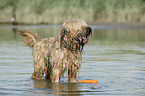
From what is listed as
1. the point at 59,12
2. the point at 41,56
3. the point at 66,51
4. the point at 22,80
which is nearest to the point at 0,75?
the point at 22,80

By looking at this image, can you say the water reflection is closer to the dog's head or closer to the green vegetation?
the dog's head

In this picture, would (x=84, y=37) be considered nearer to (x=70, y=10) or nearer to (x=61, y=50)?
(x=61, y=50)

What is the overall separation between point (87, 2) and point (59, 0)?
5.95m

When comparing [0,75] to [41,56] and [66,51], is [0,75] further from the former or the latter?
[66,51]

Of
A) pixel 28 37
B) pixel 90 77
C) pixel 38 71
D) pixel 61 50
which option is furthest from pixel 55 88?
pixel 90 77

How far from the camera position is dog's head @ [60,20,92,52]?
1119 centimetres

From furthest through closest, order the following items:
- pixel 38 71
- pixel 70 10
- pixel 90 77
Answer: pixel 70 10
pixel 90 77
pixel 38 71

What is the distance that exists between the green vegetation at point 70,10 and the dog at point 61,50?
56.9 m

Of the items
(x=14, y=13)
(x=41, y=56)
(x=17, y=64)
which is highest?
(x=41, y=56)

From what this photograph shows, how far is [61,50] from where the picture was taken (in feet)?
38.9

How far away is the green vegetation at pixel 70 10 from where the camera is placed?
72.2 m

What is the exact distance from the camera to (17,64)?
17.0 metres

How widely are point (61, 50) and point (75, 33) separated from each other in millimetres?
787

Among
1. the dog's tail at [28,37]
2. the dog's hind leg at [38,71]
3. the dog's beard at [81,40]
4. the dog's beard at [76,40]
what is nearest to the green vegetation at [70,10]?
the dog's tail at [28,37]
